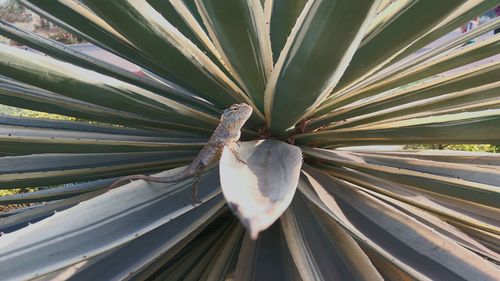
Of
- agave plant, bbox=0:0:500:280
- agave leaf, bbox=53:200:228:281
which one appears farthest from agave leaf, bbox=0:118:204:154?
agave leaf, bbox=53:200:228:281

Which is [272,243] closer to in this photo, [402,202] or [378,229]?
[378,229]

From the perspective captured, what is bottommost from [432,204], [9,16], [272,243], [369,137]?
[432,204]

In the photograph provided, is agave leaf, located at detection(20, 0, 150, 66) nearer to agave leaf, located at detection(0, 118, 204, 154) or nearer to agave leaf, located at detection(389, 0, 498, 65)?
agave leaf, located at detection(0, 118, 204, 154)

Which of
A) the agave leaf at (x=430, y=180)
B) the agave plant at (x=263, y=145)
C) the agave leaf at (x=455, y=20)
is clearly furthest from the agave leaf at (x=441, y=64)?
the agave leaf at (x=430, y=180)

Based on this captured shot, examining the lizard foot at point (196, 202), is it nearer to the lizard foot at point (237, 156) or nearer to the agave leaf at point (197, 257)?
the lizard foot at point (237, 156)

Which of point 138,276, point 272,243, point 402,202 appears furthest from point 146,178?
point 402,202

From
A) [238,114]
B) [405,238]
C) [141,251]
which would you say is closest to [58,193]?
[141,251]

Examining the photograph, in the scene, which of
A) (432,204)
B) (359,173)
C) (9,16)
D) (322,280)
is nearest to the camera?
(322,280)

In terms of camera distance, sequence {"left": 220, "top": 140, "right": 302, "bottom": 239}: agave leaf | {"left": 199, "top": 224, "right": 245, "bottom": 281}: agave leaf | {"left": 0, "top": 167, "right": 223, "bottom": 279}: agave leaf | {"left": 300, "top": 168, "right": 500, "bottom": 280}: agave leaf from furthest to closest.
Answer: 1. {"left": 199, "top": 224, "right": 245, "bottom": 281}: agave leaf
2. {"left": 300, "top": 168, "right": 500, "bottom": 280}: agave leaf
3. {"left": 0, "top": 167, "right": 223, "bottom": 279}: agave leaf
4. {"left": 220, "top": 140, "right": 302, "bottom": 239}: agave leaf
